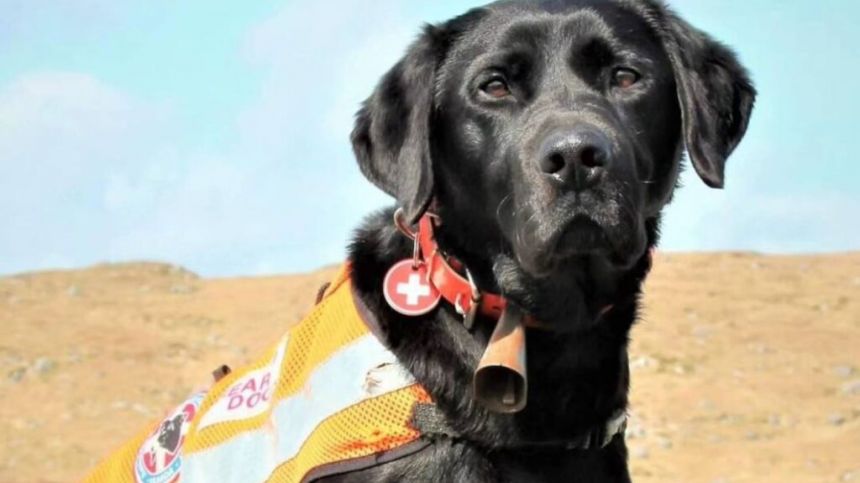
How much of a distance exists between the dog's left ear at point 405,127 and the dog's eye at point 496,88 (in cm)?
19

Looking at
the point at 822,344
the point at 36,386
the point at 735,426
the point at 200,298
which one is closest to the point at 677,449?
the point at 735,426

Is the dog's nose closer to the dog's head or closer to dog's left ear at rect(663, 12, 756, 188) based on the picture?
the dog's head

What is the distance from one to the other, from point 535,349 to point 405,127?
2.61 feet

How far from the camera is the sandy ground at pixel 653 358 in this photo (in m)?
13.0

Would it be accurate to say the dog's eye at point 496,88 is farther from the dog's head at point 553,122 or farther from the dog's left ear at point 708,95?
the dog's left ear at point 708,95

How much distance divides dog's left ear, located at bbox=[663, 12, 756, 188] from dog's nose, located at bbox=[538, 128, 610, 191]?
57 cm

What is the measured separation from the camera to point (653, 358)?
1617 centimetres

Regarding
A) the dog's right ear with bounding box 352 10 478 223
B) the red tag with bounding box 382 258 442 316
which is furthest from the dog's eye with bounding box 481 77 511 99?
the red tag with bounding box 382 258 442 316

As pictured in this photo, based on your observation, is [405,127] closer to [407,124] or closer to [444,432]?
[407,124]

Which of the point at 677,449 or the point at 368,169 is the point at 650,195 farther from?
the point at 677,449

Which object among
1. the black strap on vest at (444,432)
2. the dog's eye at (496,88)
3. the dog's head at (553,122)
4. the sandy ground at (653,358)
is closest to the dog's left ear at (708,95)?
the dog's head at (553,122)

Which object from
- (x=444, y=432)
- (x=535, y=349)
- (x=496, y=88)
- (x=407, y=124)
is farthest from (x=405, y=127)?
(x=444, y=432)

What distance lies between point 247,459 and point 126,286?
65.6 ft

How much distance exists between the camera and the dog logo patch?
5.02m
